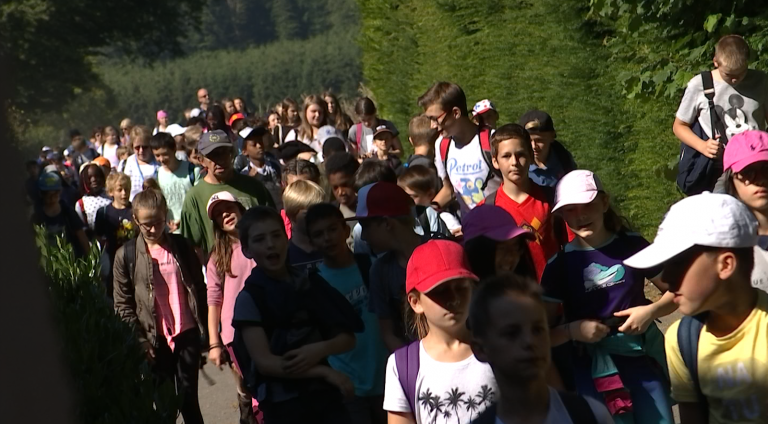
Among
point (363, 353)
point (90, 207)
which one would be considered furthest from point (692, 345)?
point (90, 207)

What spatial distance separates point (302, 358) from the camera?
194 inches

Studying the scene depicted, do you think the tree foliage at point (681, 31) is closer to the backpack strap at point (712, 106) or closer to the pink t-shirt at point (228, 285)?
the backpack strap at point (712, 106)

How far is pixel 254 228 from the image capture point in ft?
17.7

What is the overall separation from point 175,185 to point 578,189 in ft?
23.3

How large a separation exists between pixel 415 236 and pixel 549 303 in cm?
113

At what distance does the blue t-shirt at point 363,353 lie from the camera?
5.57 metres

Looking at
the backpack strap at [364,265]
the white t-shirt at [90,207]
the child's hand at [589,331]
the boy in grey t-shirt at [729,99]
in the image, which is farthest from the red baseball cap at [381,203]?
the white t-shirt at [90,207]

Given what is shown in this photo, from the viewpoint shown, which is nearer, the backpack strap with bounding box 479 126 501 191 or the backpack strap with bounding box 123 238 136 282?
the backpack strap with bounding box 123 238 136 282

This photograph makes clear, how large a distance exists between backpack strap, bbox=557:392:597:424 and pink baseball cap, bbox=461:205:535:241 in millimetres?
1530

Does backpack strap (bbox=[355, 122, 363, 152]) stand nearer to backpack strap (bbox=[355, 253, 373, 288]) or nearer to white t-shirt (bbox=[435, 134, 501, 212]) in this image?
white t-shirt (bbox=[435, 134, 501, 212])

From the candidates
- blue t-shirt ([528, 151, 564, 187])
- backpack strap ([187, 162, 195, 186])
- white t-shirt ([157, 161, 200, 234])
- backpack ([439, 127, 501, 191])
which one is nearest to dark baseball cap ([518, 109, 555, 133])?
blue t-shirt ([528, 151, 564, 187])

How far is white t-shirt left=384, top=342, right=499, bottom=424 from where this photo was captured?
385cm

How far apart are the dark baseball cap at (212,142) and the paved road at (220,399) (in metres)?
1.95

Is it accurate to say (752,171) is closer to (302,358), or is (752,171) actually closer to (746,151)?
(746,151)
